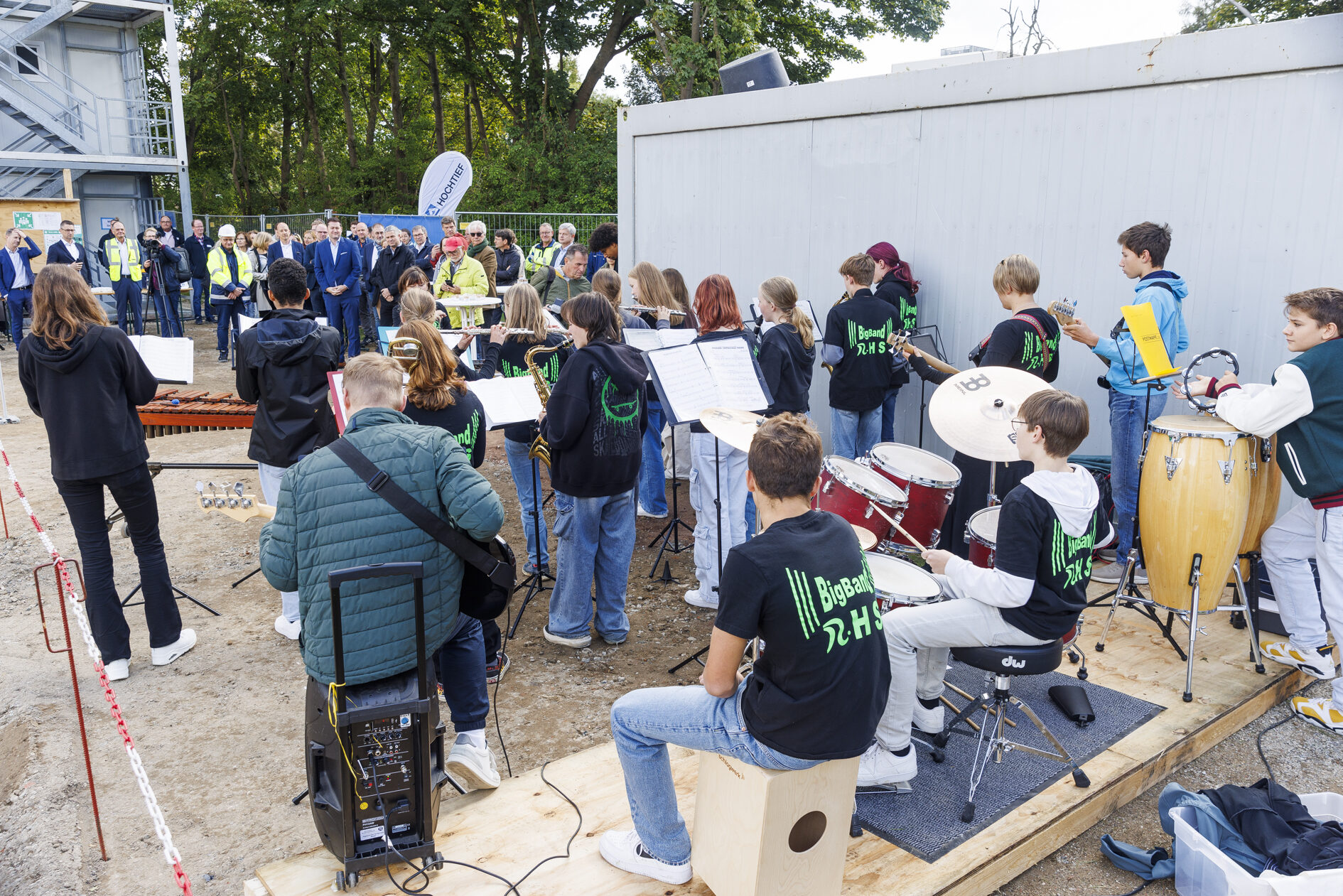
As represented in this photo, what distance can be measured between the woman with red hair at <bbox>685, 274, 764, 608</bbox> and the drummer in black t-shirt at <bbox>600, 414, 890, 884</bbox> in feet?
8.49

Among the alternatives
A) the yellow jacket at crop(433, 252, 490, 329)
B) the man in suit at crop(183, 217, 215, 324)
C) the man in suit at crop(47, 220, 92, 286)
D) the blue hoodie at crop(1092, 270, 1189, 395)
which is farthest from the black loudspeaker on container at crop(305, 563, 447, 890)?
the man in suit at crop(183, 217, 215, 324)

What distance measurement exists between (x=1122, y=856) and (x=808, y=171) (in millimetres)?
6072

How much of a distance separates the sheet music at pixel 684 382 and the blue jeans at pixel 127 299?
535 inches

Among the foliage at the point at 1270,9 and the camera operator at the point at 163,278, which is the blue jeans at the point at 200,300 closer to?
the camera operator at the point at 163,278

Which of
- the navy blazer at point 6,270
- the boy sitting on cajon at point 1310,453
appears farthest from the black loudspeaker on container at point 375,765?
the navy blazer at point 6,270

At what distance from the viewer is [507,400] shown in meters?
5.24

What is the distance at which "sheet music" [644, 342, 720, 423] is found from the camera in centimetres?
474

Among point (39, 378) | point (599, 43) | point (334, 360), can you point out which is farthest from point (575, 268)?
point (599, 43)

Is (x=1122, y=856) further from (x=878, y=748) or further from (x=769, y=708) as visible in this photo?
(x=769, y=708)

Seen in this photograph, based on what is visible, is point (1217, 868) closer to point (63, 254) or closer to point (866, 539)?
point (866, 539)

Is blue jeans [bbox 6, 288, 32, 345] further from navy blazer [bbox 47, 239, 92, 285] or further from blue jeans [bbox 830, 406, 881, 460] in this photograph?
blue jeans [bbox 830, 406, 881, 460]

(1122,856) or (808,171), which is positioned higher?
(808,171)

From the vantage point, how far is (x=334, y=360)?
5.38 metres

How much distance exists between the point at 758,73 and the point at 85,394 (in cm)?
652
